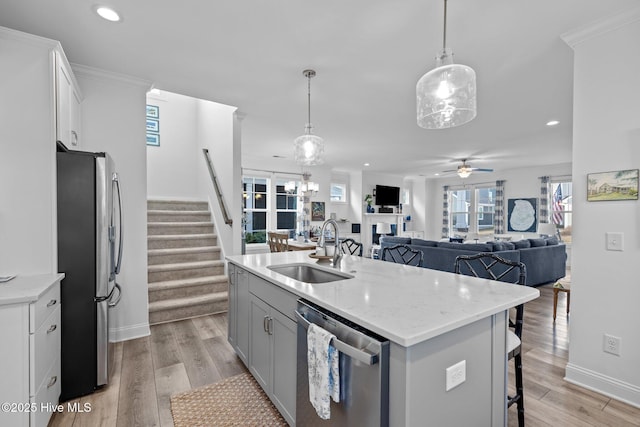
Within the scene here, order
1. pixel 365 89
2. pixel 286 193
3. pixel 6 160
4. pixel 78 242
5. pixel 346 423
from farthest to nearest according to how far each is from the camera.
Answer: pixel 286 193 → pixel 365 89 → pixel 78 242 → pixel 6 160 → pixel 346 423

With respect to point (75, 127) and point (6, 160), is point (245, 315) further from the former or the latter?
point (75, 127)

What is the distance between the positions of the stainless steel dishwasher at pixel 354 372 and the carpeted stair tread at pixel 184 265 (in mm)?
3113

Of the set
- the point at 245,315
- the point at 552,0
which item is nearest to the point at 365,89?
the point at 552,0

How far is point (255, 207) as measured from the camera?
765 cm

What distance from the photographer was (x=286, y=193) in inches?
323

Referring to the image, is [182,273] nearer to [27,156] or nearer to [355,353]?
[27,156]

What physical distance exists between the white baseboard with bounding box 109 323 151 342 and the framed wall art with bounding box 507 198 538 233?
29.5ft

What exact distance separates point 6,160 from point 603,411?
13.6 feet

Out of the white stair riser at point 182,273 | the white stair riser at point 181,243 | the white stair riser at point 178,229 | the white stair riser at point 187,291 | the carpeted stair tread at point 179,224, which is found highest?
the carpeted stair tread at point 179,224

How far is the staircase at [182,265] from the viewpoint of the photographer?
3.73 metres

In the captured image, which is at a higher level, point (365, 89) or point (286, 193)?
point (365, 89)

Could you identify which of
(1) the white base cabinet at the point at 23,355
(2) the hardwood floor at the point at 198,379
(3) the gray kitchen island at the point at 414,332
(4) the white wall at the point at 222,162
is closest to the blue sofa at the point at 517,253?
(2) the hardwood floor at the point at 198,379

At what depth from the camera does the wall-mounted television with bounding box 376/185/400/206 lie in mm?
9649

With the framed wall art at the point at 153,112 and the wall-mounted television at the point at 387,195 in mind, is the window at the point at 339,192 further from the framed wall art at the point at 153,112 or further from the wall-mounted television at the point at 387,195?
the framed wall art at the point at 153,112
